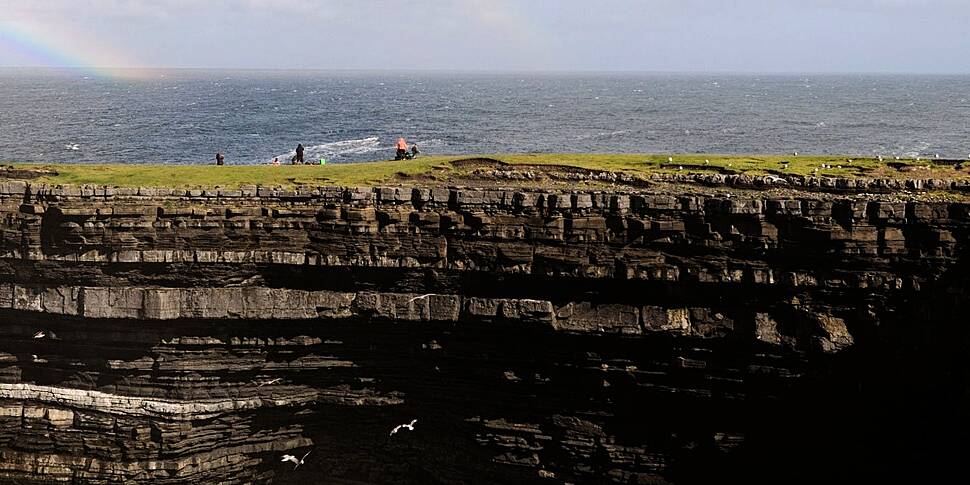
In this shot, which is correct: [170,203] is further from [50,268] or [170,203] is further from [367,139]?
[367,139]

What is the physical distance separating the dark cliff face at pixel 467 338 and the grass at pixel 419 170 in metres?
3.48

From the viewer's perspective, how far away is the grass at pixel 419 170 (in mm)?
23672

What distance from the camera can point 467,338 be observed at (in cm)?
2069

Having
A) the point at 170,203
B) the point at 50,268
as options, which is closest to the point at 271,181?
the point at 170,203

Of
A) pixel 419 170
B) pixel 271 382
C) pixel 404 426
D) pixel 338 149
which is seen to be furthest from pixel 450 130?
pixel 404 426

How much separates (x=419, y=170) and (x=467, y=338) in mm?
7862

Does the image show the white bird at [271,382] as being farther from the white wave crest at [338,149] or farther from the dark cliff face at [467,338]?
the white wave crest at [338,149]

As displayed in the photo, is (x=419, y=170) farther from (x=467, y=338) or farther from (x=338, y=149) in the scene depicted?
(x=338, y=149)

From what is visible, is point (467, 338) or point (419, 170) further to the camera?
point (419, 170)

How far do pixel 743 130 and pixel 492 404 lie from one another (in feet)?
243

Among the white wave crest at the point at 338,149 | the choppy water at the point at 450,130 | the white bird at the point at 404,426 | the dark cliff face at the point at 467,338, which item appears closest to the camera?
the dark cliff face at the point at 467,338

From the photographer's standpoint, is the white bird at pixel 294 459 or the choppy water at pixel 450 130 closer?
the white bird at pixel 294 459

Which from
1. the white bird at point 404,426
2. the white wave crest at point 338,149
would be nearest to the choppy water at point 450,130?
the white wave crest at point 338,149

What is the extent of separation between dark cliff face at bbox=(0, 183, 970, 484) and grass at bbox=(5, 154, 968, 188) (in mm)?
3480
